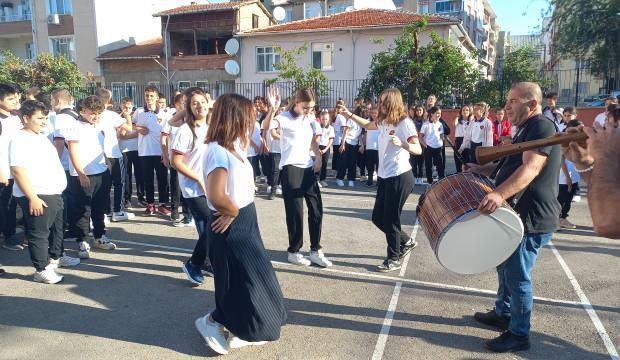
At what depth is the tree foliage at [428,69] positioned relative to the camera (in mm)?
17891

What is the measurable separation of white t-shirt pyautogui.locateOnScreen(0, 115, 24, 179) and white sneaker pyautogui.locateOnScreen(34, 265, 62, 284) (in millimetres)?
1630

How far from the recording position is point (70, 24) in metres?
32.2

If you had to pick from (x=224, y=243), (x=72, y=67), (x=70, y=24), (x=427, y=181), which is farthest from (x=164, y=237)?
(x=70, y=24)

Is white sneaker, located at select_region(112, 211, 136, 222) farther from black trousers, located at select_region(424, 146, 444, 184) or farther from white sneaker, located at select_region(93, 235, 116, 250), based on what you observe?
black trousers, located at select_region(424, 146, 444, 184)

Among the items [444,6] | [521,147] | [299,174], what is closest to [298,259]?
[299,174]

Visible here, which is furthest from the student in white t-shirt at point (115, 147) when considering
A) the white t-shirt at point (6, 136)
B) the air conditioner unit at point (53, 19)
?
the air conditioner unit at point (53, 19)

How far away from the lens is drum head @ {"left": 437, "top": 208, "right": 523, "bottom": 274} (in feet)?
10.5

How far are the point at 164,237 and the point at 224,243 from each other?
358 centimetres

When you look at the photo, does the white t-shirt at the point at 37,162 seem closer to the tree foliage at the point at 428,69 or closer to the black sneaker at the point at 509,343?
the black sneaker at the point at 509,343

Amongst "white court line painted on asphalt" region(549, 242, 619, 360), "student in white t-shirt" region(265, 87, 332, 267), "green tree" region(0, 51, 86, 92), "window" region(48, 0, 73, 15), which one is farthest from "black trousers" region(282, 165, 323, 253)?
"window" region(48, 0, 73, 15)

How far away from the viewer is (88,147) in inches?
225

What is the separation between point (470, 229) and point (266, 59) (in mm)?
27243

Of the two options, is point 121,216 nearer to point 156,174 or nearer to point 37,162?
point 156,174

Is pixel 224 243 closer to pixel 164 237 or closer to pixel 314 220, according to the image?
pixel 314 220
